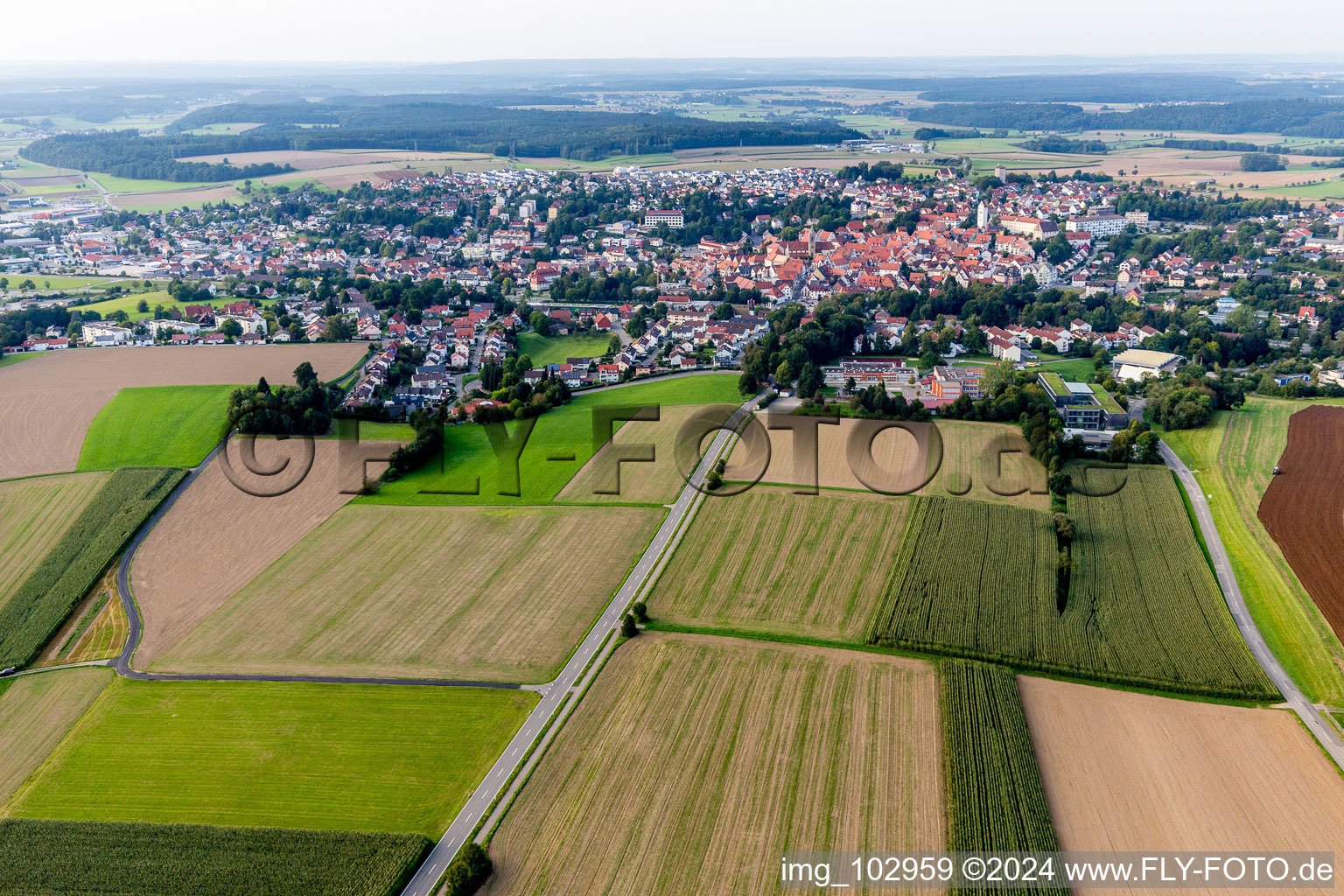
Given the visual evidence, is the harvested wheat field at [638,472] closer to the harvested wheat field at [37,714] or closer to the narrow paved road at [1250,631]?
the harvested wheat field at [37,714]

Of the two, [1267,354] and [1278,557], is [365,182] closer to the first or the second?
[1267,354]

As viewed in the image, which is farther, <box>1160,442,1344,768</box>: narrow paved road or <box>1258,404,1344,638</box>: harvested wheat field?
<box>1258,404,1344,638</box>: harvested wheat field

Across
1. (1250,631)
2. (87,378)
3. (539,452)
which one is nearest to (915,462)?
(1250,631)

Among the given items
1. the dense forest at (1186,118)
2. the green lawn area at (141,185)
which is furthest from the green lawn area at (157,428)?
the dense forest at (1186,118)

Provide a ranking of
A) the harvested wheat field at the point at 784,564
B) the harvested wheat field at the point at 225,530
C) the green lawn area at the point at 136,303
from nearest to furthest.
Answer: the harvested wheat field at the point at 784,564
the harvested wheat field at the point at 225,530
the green lawn area at the point at 136,303

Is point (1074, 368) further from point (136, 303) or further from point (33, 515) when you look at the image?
point (136, 303)

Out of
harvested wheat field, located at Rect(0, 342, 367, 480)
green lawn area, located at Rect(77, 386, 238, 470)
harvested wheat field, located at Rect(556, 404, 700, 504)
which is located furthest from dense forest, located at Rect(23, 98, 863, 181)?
harvested wheat field, located at Rect(556, 404, 700, 504)

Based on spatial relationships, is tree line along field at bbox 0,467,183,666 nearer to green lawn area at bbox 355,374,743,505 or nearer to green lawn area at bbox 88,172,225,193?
green lawn area at bbox 355,374,743,505
